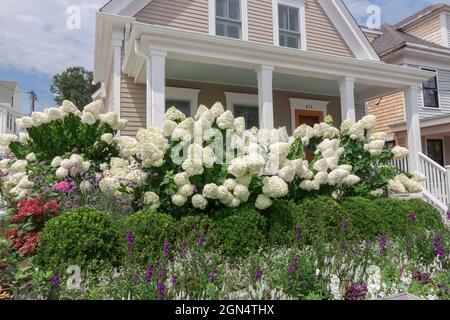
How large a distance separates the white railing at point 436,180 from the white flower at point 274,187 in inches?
206

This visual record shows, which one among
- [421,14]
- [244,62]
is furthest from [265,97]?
[421,14]

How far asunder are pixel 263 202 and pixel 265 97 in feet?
10.8

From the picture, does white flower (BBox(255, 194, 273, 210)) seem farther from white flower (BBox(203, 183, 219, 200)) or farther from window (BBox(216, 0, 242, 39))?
window (BBox(216, 0, 242, 39))

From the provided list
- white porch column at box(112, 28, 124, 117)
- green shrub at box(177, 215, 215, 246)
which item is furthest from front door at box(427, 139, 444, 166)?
green shrub at box(177, 215, 215, 246)

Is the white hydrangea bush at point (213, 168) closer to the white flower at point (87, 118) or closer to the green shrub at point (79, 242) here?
the green shrub at point (79, 242)

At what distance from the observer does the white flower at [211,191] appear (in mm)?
4211

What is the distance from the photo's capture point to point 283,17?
34.2 feet

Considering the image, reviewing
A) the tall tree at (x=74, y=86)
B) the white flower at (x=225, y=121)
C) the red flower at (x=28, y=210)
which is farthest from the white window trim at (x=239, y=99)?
the tall tree at (x=74, y=86)

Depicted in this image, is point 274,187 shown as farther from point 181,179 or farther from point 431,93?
point 431,93

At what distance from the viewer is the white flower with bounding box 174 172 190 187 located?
4.29 metres

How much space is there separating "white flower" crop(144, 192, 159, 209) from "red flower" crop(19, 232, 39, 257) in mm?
1231

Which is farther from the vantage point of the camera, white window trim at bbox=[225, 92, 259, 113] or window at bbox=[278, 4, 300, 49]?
window at bbox=[278, 4, 300, 49]
